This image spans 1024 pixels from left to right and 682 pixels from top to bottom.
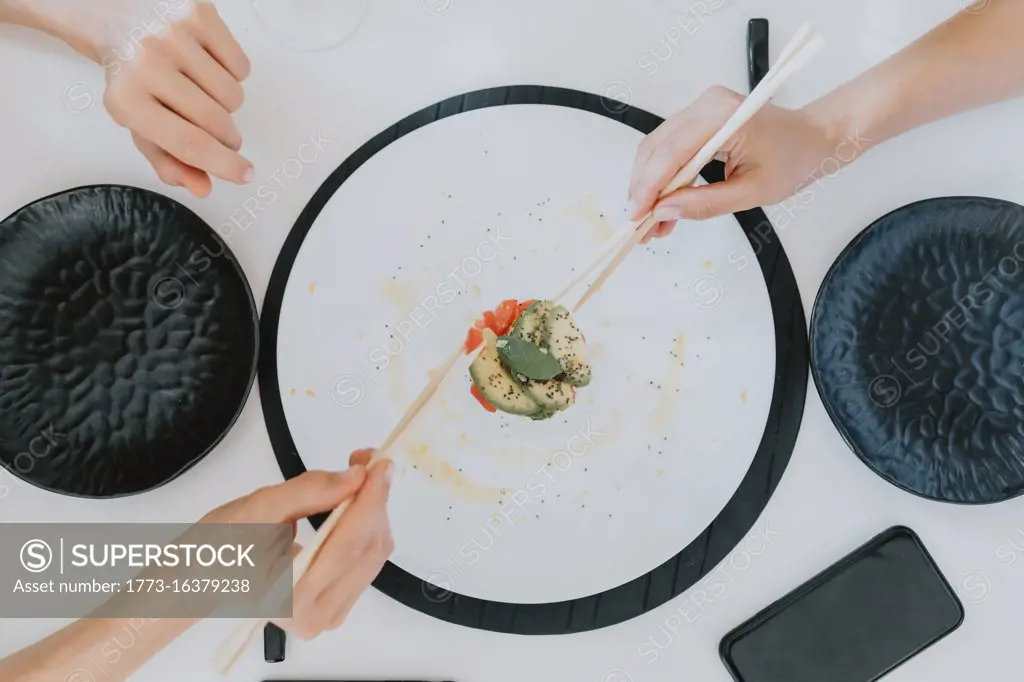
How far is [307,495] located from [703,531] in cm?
51

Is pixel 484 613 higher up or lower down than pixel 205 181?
lower down

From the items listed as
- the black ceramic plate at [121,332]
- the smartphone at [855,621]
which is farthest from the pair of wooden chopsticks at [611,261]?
the smartphone at [855,621]

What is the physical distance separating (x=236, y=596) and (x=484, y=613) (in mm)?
332

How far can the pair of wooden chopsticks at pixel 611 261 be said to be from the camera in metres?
0.72

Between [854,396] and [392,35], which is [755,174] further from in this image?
[392,35]

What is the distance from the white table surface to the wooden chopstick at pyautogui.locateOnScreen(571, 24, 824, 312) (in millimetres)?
203

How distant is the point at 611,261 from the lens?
0.93 metres

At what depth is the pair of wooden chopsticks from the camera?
0.72 meters

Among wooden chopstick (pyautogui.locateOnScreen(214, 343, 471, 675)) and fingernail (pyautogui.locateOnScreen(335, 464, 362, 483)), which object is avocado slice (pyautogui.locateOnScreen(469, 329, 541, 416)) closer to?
wooden chopstick (pyautogui.locateOnScreen(214, 343, 471, 675))

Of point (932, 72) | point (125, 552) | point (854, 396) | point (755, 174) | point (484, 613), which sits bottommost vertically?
point (484, 613)

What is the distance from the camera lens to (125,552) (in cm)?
100

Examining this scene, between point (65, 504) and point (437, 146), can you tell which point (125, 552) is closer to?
point (65, 504)

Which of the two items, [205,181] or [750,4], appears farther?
[750,4]

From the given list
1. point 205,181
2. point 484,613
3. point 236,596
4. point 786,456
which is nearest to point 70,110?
point 205,181
